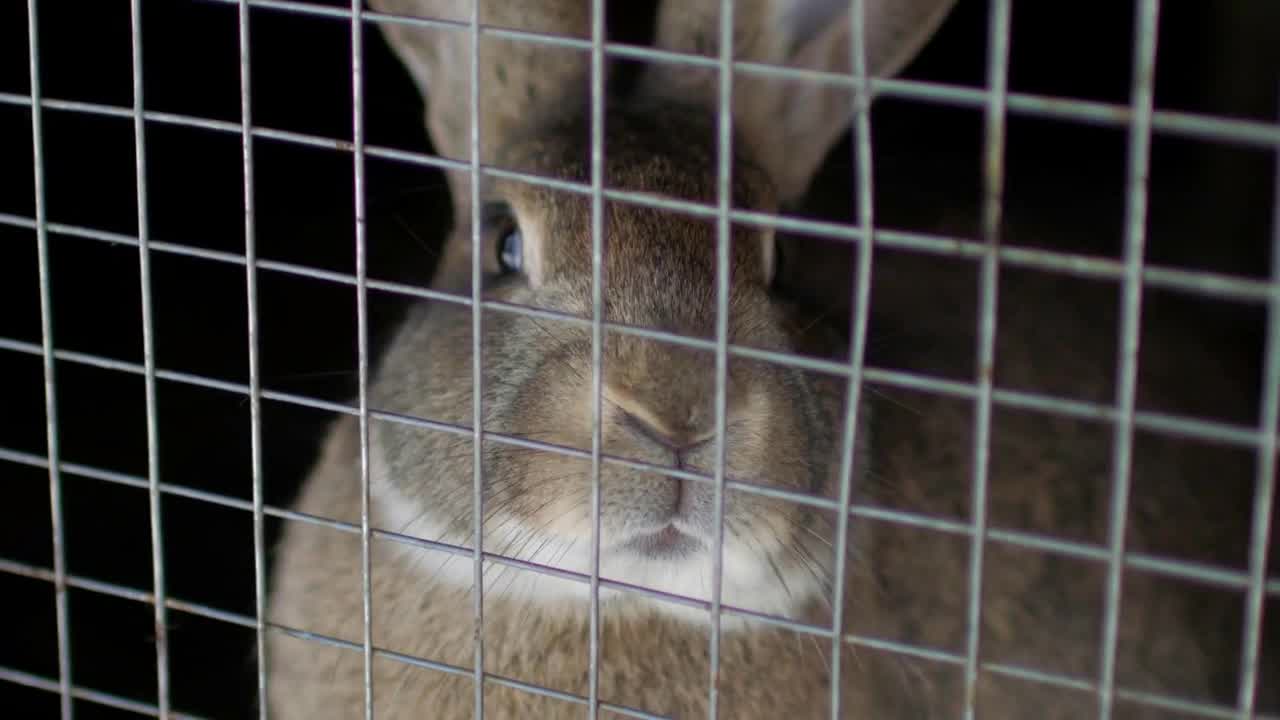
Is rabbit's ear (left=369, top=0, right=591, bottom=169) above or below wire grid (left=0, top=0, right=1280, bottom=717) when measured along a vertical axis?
above

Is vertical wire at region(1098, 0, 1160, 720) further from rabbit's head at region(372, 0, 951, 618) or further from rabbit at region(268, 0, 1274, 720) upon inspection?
rabbit's head at region(372, 0, 951, 618)

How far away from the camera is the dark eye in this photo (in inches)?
75.6

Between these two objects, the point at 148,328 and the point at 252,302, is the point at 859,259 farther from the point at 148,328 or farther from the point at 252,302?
the point at 148,328

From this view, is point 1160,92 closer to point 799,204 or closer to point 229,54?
point 799,204

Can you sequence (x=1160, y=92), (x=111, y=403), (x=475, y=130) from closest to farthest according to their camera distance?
(x=475, y=130) → (x=111, y=403) → (x=1160, y=92)

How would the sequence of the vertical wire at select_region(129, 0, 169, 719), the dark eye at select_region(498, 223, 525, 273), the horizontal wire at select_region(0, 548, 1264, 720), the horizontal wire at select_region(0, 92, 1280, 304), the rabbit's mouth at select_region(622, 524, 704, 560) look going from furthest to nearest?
1. the dark eye at select_region(498, 223, 525, 273)
2. the rabbit's mouth at select_region(622, 524, 704, 560)
3. the vertical wire at select_region(129, 0, 169, 719)
4. the horizontal wire at select_region(0, 548, 1264, 720)
5. the horizontal wire at select_region(0, 92, 1280, 304)

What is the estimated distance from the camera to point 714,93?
2193 millimetres

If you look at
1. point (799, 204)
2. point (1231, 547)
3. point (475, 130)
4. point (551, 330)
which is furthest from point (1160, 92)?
point (475, 130)

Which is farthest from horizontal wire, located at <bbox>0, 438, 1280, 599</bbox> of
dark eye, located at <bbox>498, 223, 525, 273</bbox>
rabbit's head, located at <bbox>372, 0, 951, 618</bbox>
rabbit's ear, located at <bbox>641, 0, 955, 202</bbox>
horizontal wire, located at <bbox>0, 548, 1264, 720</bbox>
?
rabbit's ear, located at <bbox>641, 0, 955, 202</bbox>

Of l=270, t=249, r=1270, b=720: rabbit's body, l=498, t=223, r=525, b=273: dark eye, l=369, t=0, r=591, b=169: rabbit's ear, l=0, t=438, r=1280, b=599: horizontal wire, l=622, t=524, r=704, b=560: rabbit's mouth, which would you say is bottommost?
l=270, t=249, r=1270, b=720: rabbit's body

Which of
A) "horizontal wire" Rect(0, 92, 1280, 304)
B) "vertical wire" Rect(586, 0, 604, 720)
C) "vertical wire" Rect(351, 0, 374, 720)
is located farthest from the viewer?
"vertical wire" Rect(351, 0, 374, 720)

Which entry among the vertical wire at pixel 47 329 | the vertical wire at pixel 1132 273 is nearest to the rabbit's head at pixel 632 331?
the vertical wire at pixel 1132 273

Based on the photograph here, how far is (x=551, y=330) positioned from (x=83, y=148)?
1.82m

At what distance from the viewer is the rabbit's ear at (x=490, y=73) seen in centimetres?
207
